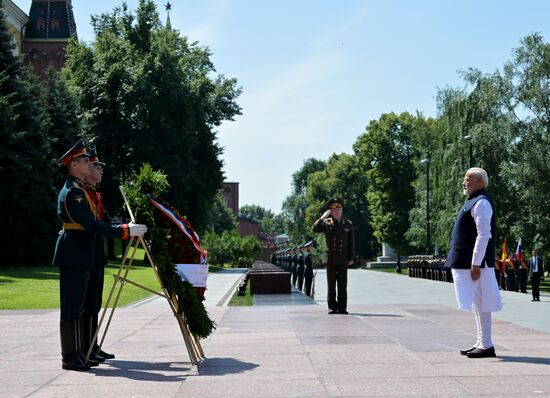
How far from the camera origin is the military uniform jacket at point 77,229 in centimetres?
810

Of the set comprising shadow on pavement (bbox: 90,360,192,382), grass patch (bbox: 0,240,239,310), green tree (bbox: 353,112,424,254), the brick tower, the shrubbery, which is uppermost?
the brick tower

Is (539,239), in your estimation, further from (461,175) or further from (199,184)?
(199,184)

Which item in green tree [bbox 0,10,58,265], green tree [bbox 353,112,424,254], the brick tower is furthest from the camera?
the brick tower

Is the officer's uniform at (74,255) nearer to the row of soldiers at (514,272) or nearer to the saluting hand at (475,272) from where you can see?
A: the saluting hand at (475,272)

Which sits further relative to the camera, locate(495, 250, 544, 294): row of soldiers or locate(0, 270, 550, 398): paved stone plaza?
locate(495, 250, 544, 294): row of soldiers

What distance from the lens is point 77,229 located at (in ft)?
27.2

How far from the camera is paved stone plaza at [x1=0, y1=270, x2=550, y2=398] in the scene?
6617 mm

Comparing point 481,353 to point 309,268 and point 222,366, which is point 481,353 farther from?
point 309,268

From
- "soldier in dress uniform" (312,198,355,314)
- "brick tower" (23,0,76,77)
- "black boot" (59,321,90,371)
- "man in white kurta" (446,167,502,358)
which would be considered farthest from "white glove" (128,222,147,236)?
"brick tower" (23,0,76,77)

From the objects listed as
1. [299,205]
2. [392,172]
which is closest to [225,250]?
[392,172]

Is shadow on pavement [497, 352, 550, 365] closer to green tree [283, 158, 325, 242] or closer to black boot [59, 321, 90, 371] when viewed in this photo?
black boot [59, 321, 90, 371]

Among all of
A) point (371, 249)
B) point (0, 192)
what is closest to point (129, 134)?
point (0, 192)

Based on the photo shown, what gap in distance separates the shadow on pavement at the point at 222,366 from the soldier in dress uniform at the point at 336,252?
6213 millimetres

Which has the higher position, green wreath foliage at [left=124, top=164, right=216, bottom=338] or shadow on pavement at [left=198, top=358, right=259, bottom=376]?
green wreath foliage at [left=124, top=164, right=216, bottom=338]
